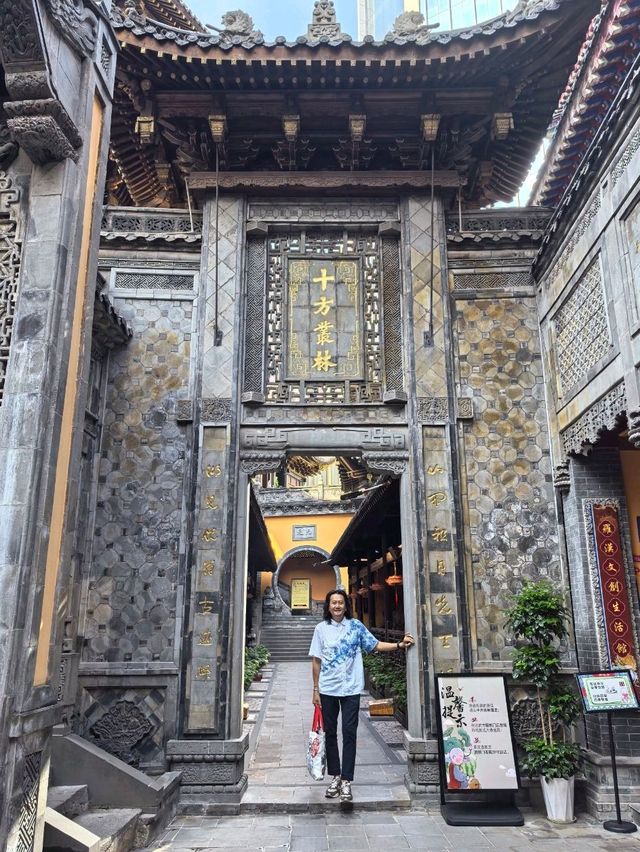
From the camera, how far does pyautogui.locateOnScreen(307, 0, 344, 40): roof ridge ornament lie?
7.16 meters

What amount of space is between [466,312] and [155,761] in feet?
17.7

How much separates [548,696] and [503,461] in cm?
223

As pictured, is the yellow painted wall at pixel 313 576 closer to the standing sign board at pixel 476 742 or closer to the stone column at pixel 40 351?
the standing sign board at pixel 476 742

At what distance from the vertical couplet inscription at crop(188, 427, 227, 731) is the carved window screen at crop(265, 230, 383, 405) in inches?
34.9

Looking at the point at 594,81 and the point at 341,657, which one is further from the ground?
the point at 594,81

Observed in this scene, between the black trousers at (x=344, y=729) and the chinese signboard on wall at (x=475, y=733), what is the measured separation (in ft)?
2.47

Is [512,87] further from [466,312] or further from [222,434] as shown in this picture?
[222,434]

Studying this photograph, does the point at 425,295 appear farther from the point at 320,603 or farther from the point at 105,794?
the point at 320,603

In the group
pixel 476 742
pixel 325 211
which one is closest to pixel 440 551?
pixel 476 742

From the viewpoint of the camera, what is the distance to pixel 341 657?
5.68m

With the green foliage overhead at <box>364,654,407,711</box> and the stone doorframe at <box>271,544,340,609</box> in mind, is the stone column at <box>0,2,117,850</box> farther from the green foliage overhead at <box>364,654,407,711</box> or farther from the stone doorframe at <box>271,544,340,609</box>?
the stone doorframe at <box>271,544,340,609</box>

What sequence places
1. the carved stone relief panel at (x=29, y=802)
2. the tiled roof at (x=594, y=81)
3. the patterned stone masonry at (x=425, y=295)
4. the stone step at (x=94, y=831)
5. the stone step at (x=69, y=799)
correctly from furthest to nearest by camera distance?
the patterned stone masonry at (x=425, y=295) < the tiled roof at (x=594, y=81) < the stone step at (x=69, y=799) < the stone step at (x=94, y=831) < the carved stone relief panel at (x=29, y=802)

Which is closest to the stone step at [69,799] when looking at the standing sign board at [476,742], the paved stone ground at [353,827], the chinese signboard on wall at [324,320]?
the paved stone ground at [353,827]

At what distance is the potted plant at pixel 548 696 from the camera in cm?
551
